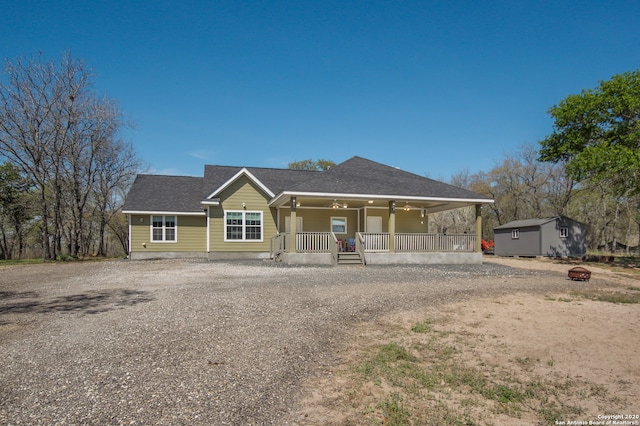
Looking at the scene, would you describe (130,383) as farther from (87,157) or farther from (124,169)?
(124,169)

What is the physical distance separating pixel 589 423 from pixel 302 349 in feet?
10.1

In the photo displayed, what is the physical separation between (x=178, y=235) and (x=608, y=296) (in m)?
19.7

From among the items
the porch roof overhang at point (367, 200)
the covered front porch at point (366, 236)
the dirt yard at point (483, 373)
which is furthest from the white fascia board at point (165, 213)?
the dirt yard at point (483, 373)

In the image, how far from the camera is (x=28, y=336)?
17.4 feet

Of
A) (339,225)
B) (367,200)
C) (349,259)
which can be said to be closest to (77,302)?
(349,259)

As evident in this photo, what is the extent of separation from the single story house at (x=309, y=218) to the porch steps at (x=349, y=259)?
0.04m

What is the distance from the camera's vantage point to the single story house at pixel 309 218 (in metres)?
17.1

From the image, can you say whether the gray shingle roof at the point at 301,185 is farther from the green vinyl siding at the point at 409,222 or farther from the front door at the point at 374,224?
the front door at the point at 374,224

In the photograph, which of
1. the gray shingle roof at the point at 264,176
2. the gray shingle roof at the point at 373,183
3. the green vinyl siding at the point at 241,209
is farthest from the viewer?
the gray shingle roof at the point at 264,176

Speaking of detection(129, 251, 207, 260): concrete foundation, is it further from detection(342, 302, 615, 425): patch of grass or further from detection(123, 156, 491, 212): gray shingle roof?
detection(342, 302, 615, 425): patch of grass

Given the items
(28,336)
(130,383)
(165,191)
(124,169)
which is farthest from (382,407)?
(124,169)

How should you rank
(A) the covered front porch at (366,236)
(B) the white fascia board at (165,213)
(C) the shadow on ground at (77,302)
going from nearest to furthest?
1. (C) the shadow on ground at (77,302)
2. (A) the covered front porch at (366,236)
3. (B) the white fascia board at (165,213)

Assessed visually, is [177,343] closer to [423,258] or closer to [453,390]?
[453,390]

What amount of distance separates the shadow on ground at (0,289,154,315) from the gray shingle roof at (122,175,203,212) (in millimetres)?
12022
